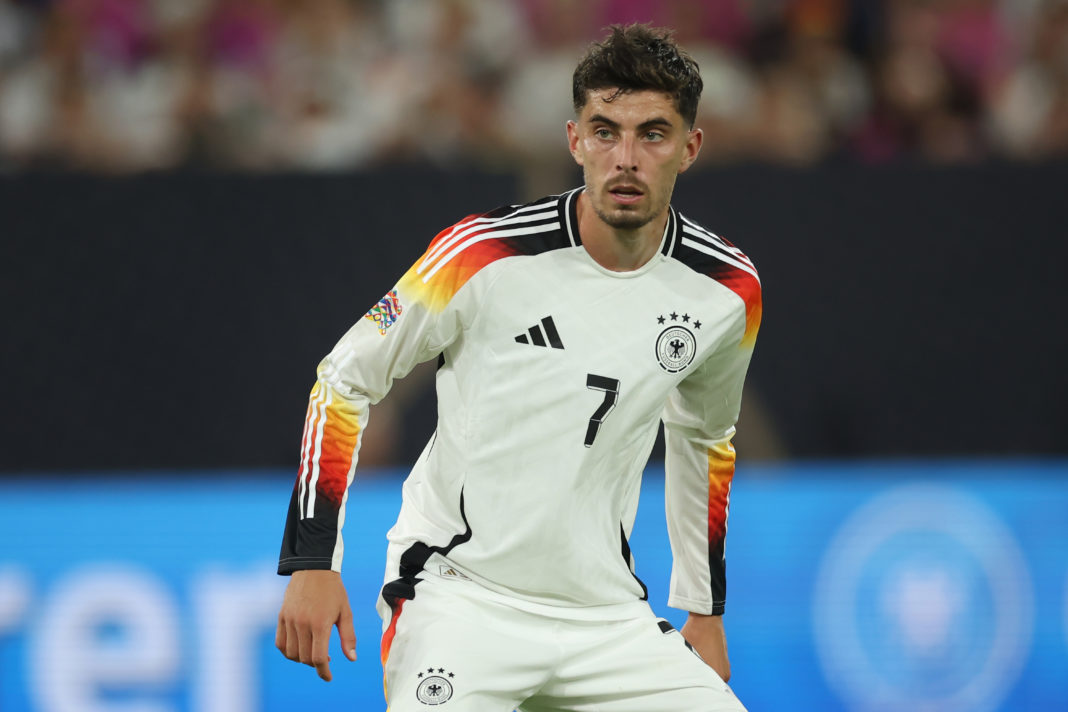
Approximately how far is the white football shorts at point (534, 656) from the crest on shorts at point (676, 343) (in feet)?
1.81

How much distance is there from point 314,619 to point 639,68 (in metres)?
1.32

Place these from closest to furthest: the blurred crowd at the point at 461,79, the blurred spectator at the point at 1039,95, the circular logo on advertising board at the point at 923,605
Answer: the circular logo on advertising board at the point at 923,605
the blurred crowd at the point at 461,79
the blurred spectator at the point at 1039,95

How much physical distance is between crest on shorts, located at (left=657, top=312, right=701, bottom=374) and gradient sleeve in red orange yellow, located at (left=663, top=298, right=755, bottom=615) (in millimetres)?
172

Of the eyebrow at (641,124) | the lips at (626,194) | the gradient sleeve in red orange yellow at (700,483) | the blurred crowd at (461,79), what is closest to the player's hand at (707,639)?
the gradient sleeve in red orange yellow at (700,483)

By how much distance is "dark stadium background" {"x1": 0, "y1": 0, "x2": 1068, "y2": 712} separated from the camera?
539 cm

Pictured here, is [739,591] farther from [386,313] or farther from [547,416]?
[386,313]

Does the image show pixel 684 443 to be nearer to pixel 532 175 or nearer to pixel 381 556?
pixel 381 556

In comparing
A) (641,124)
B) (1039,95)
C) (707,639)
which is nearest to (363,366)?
(641,124)

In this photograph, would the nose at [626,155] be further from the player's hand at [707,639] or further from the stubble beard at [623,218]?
the player's hand at [707,639]

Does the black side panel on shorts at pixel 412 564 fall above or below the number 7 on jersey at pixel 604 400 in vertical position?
below

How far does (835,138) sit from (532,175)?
1.79 metres

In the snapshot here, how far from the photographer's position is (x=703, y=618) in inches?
134

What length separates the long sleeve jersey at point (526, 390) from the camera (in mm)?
2949

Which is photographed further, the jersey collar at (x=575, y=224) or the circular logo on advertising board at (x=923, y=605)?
the circular logo on advertising board at (x=923, y=605)
